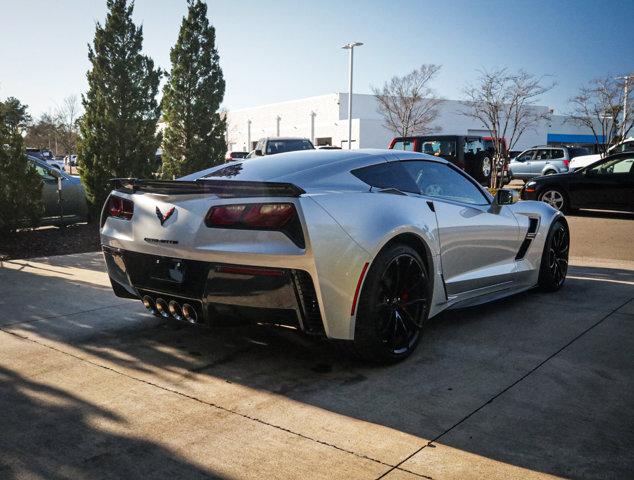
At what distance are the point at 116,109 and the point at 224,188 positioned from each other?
8399mm

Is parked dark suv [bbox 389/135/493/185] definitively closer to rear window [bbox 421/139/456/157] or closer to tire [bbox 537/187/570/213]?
rear window [bbox 421/139/456/157]

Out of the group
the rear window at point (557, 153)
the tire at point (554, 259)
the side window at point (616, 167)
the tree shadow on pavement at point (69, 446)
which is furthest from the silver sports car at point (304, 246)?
the rear window at point (557, 153)

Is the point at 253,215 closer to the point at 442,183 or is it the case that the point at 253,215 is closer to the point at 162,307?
the point at 162,307

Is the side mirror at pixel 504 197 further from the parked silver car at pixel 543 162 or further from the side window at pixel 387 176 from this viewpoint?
the parked silver car at pixel 543 162

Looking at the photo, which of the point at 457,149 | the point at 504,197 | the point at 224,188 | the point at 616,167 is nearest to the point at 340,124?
the point at 457,149

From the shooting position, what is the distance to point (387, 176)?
4.16 m

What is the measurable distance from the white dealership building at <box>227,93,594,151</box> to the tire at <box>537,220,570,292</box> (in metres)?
44.3

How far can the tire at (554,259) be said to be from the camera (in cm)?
571

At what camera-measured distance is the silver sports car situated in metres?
3.31

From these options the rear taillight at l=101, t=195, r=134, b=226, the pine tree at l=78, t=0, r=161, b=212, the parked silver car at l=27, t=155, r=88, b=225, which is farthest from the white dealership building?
the rear taillight at l=101, t=195, r=134, b=226

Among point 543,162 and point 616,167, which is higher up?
point 543,162

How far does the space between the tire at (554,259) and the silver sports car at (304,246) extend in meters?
1.47

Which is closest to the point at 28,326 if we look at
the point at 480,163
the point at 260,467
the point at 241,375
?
the point at 241,375

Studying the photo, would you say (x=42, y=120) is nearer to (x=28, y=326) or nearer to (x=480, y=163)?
(x=480, y=163)
